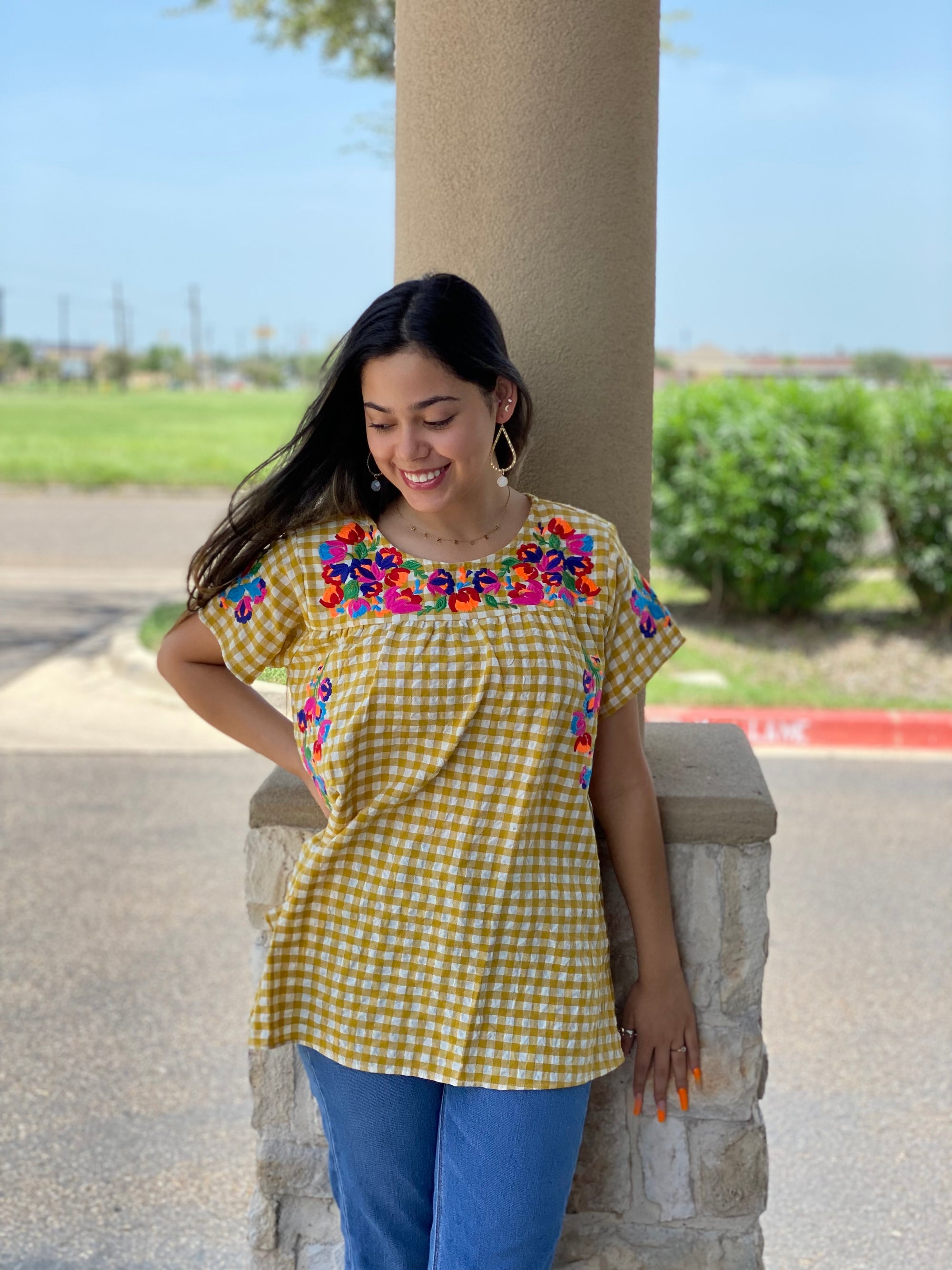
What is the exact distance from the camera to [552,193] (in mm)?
2316

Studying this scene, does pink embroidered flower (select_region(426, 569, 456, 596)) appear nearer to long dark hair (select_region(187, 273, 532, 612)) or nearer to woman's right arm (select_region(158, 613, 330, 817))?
long dark hair (select_region(187, 273, 532, 612))

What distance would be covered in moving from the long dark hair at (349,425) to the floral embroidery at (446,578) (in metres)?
0.08

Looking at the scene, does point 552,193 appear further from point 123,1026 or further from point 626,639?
point 123,1026

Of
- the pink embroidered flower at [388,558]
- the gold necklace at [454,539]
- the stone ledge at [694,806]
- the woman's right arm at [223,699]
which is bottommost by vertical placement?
the stone ledge at [694,806]

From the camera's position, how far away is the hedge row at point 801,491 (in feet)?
27.6

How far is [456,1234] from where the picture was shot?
6.05 ft

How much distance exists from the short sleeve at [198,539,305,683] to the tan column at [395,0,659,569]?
60 centimetres

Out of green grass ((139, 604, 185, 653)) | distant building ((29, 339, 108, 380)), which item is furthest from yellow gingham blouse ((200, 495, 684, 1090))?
distant building ((29, 339, 108, 380))

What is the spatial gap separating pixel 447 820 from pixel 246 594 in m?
0.46

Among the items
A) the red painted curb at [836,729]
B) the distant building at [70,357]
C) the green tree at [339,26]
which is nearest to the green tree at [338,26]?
the green tree at [339,26]

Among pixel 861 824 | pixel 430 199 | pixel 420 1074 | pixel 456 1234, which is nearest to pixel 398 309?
pixel 430 199

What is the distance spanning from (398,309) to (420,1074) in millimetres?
1081

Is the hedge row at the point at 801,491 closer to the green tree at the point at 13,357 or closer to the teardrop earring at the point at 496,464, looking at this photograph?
the teardrop earring at the point at 496,464

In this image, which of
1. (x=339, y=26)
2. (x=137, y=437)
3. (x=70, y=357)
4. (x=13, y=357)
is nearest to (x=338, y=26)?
(x=339, y=26)
